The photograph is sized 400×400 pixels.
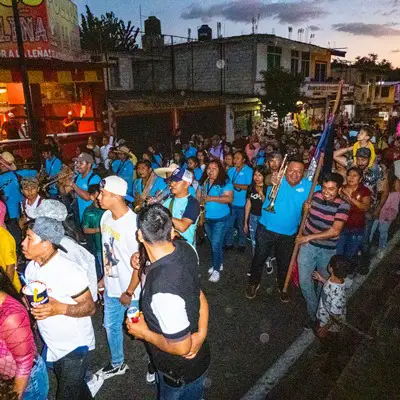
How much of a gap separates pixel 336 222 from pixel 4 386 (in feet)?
12.2

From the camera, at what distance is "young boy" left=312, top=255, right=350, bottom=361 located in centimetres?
411

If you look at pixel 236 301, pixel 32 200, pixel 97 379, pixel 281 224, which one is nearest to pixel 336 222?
pixel 281 224

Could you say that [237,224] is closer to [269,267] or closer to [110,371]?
[269,267]

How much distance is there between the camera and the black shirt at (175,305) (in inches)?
86.4

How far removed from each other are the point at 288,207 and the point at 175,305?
3.21 metres

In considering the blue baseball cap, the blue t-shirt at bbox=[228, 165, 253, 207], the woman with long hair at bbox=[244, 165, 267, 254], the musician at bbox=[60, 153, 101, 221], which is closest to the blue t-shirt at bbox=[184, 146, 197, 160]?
the blue t-shirt at bbox=[228, 165, 253, 207]

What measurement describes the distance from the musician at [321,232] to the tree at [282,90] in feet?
61.0

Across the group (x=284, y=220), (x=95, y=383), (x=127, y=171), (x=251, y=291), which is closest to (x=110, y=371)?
(x=95, y=383)

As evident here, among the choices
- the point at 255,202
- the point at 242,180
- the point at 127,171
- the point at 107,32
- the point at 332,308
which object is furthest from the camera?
the point at 107,32

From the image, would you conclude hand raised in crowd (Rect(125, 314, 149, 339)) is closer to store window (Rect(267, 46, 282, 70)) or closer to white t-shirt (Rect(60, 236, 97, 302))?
white t-shirt (Rect(60, 236, 97, 302))

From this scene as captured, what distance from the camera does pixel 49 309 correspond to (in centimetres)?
253

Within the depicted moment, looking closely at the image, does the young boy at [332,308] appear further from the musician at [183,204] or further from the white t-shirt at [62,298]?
the white t-shirt at [62,298]

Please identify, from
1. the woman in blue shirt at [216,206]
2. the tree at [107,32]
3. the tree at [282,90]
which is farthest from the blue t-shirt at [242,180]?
the tree at [107,32]

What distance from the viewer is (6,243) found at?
3.57 m
